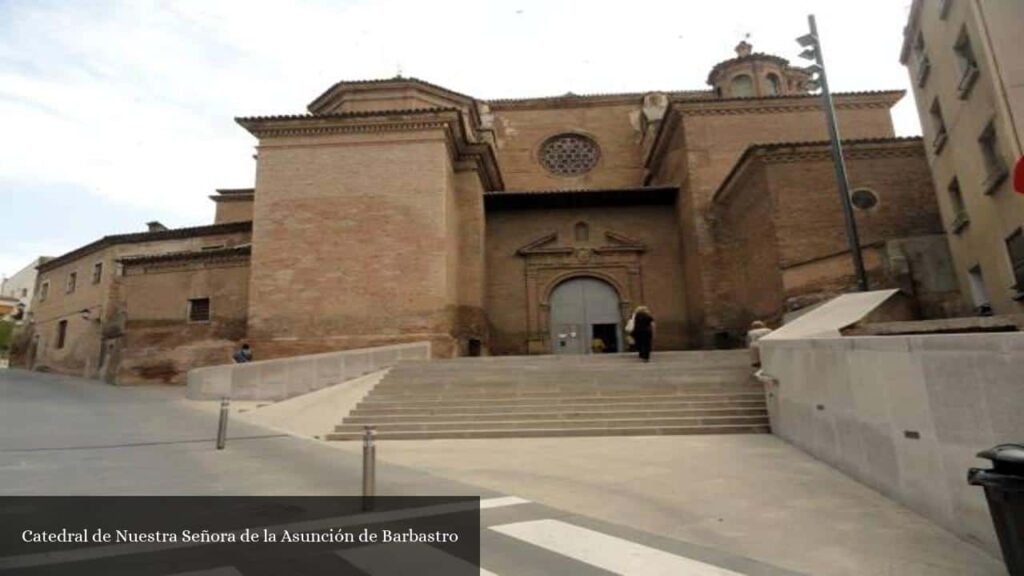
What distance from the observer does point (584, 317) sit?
1998 cm

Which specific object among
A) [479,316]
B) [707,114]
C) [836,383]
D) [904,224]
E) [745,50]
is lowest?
[836,383]

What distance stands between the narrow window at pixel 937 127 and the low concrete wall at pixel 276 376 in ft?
48.1

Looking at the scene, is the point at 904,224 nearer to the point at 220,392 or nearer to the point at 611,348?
the point at 611,348

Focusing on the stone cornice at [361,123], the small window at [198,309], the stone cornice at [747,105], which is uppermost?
the stone cornice at [747,105]

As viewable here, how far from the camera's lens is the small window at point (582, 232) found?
20719 mm

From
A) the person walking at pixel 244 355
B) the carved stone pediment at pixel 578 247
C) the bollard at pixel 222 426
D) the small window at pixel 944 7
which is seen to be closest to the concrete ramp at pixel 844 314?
the small window at pixel 944 7

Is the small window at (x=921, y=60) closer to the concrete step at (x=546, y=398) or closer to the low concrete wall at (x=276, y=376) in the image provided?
the concrete step at (x=546, y=398)

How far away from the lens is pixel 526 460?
6.40 metres

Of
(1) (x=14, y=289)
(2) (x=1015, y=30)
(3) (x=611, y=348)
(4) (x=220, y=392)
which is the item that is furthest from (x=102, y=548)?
(1) (x=14, y=289)

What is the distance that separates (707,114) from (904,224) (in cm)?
813

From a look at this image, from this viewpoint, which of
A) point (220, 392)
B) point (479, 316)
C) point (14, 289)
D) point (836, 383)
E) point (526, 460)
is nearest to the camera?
point (836, 383)

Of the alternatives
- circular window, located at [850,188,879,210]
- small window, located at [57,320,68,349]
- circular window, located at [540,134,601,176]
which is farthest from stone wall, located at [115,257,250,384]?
circular window, located at [850,188,879,210]

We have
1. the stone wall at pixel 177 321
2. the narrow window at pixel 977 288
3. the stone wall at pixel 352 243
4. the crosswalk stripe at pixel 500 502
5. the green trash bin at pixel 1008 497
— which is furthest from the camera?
the stone wall at pixel 177 321

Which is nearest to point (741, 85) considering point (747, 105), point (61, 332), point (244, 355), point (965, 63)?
point (747, 105)
